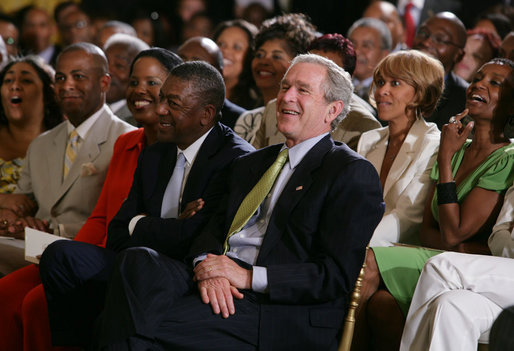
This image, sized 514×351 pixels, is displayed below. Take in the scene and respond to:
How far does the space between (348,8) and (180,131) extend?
4401 millimetres

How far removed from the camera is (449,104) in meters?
4.38

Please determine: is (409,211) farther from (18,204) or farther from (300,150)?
(18,204)

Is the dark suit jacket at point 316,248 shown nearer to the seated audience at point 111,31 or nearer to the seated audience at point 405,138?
the seated audience at point 405,138

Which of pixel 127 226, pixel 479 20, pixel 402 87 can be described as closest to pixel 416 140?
pixel 402 87

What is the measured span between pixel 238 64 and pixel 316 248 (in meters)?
2.98

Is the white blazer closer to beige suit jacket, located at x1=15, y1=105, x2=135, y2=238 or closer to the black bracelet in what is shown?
the black bracelet

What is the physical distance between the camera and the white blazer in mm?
3383

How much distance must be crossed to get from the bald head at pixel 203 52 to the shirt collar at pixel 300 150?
1992 millimetres

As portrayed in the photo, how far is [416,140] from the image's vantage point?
140 inches

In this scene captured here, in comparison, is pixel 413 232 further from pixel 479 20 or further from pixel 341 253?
pixel 479 20

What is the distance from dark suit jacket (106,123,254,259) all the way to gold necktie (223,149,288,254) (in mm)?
270

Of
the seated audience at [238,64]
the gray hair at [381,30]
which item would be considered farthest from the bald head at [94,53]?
the gray hair at [381,30]

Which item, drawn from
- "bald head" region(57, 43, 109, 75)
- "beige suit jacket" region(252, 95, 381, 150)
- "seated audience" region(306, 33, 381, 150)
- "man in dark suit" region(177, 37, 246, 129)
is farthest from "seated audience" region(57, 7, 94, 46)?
"beige suit jacket" region(252, 95, 381, 150)

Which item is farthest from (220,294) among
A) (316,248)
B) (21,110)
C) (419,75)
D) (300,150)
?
(21,110)
